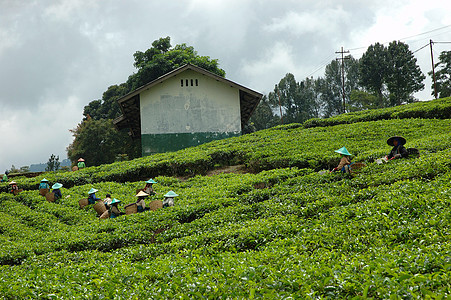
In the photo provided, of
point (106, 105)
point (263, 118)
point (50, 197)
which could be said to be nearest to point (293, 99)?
point (263, 118)

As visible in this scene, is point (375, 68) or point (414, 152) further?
point (375, 68)

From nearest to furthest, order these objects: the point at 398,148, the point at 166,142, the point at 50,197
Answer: the point at 398,148
the point at 50,197
the point at 166,142

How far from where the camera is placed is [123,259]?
903cm

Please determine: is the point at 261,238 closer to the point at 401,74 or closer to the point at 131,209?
the point at 131,209

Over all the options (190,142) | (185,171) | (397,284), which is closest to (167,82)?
(190,142)

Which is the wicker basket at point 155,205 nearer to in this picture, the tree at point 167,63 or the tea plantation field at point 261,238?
the tea plantation field at point 261,238

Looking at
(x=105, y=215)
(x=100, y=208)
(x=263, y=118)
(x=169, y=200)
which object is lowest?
(x=105, y=215)

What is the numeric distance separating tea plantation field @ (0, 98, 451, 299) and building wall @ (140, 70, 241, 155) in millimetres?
11810

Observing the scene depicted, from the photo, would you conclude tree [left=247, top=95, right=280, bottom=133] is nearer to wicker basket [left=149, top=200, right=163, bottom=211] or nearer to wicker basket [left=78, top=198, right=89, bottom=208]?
wicker basket [left=78, top=198, right=89, bottom=208]

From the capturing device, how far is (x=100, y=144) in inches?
1746

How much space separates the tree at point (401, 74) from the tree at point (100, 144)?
41772mm

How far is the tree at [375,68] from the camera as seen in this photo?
58500 mm

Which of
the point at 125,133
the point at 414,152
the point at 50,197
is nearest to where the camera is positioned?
the point at 414,152

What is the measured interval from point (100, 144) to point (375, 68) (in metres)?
44.5
